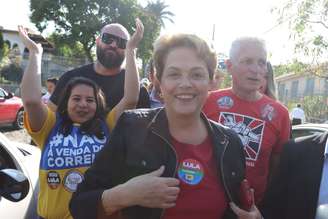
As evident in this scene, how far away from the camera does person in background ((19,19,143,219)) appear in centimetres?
274

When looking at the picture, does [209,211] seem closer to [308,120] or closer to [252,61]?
[252,61]

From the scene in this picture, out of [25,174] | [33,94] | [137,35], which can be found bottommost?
[25,174]

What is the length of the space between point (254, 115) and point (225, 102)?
0.21 meters

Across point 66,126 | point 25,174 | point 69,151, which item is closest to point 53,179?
point 69,151

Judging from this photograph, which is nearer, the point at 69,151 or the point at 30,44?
the point at 69,151

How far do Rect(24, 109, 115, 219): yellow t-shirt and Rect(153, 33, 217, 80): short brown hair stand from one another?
944 mm

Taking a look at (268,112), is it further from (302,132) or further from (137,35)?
(302,132)

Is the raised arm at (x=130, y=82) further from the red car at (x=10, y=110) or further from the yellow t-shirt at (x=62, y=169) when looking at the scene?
the red car at (x=10, y=110)

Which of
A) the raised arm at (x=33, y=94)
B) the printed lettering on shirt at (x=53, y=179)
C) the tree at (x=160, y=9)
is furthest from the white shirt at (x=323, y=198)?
the tree at (x=160, y=9)

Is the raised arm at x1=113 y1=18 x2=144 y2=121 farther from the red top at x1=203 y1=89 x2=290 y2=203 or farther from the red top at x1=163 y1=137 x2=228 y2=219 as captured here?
the red top at x1=163 y1=137 x2=228 y2=219

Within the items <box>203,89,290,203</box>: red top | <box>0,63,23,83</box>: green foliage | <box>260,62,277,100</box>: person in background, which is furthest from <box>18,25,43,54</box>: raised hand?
<box>0,63,23,83</box>: green foliage

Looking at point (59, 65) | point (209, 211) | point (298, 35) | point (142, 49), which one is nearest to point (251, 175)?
point (209, 211)

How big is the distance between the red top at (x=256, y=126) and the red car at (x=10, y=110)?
11.1 m

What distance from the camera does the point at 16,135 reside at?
12633mm
